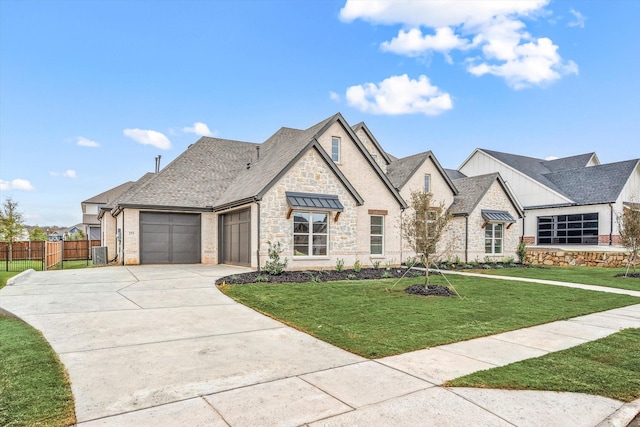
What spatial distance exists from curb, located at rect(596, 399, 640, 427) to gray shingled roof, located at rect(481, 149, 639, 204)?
2634 cm

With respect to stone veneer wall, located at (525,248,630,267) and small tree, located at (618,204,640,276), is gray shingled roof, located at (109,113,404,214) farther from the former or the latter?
stone veneer wall, located at (525,248,630,267)

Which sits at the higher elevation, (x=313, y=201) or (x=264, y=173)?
(x=264, y=173)

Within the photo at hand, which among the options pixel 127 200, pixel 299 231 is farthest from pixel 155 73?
pixel 299 231

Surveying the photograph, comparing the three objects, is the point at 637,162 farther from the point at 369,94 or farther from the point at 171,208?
the point at 171,208

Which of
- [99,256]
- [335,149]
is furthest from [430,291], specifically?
[99,256]

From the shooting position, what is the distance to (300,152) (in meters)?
16.3

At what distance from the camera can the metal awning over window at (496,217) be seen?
76.7 ft

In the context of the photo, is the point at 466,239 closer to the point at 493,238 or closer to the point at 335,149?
the point at 493,238

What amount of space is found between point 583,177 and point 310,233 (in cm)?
2448

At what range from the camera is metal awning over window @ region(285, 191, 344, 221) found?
15.8 meters

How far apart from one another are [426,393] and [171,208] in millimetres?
17000

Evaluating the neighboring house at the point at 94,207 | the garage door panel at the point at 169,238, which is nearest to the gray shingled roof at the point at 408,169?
the garage door panel at the point at 169,238

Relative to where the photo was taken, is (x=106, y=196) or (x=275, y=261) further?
(x=106, y=196)

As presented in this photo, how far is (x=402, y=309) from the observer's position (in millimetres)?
8797
